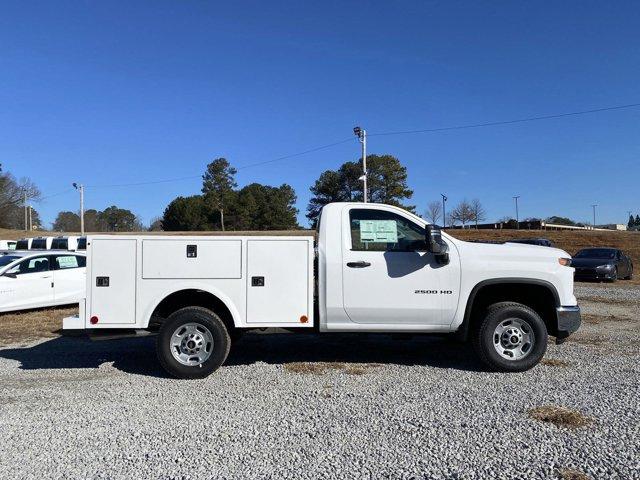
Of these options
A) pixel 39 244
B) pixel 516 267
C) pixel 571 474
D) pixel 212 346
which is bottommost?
pixel 571 474

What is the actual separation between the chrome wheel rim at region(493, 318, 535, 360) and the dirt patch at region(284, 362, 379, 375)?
5.08 ft

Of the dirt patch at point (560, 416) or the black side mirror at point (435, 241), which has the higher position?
the black side mirror at point (435, 241)

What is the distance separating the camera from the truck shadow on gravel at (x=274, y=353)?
716cm

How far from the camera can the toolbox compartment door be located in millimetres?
6320

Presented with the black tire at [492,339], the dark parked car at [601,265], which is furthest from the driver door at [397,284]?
the dark parked car at [601,265]

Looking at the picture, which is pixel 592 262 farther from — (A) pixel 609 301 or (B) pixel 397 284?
(B) pixel 397 284

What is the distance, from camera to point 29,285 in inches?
463

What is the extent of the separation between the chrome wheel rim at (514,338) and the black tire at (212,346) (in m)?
3.22

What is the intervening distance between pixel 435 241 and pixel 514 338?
154cm

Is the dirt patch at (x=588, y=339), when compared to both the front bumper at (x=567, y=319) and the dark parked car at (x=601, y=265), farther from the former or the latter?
the dark parked car at (x=601, y=265)

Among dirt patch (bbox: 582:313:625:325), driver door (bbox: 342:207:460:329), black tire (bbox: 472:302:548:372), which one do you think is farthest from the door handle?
dirt patch (bbox: 582:313:625:325)

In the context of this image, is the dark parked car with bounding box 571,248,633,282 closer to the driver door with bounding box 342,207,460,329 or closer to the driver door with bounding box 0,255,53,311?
the driver door with bounding box 342,207,460,329

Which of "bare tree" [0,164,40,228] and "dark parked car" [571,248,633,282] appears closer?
"dark parked car" [571,248,633,282]

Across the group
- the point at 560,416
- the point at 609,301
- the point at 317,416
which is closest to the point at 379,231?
the point at 317,416
